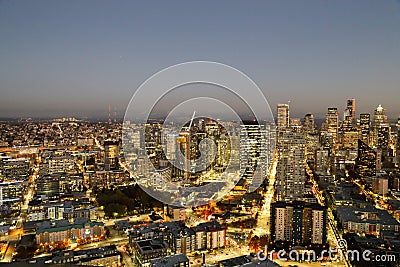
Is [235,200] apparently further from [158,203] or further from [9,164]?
[9,164]

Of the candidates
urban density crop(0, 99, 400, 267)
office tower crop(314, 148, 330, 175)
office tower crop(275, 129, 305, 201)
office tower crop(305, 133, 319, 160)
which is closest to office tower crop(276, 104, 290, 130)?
urban density crop(0, 99, 400, 267)

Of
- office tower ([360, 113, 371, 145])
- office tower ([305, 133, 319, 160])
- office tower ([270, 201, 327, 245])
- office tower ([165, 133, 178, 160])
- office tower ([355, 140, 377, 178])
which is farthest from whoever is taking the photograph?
office tower ([305, 133, 319, 160])

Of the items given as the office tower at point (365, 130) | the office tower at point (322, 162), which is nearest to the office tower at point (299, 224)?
the office tower at point (322, 162)

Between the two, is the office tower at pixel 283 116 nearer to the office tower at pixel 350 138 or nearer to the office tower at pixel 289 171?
the office tower at pixel 289 171

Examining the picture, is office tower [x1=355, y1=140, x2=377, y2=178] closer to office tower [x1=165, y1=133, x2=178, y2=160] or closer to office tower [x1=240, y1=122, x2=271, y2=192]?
office tower [x1=240, y1=122, x2=271, y2=192]

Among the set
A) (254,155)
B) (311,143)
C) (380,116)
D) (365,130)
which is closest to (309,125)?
(311,143)

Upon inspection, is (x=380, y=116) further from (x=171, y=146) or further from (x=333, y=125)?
(x=171, y=146)

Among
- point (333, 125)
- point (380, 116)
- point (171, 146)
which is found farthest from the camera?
point (333, 125)
